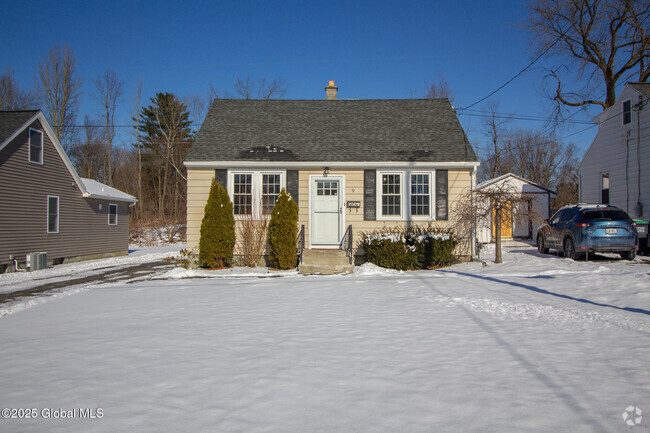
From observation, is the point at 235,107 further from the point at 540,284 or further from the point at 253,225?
the point at 540,284

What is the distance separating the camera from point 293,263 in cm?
1195

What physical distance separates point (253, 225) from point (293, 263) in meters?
1.69

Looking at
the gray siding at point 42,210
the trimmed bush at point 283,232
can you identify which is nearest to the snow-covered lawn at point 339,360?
the trimmed bush at point 283,232

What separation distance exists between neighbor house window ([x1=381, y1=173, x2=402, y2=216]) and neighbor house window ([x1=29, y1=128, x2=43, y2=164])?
510 inches

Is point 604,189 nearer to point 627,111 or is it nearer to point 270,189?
point 627,111

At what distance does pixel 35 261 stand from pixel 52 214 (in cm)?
249

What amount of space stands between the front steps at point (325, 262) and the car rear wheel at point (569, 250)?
682 cm

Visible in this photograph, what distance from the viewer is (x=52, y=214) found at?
16.4 metres

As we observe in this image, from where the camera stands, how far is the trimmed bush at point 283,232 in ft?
38.4

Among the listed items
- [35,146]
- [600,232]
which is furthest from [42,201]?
[600,232]

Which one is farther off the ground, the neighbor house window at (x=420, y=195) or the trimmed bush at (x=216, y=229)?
the neighbor house window at (x=420, y=195)

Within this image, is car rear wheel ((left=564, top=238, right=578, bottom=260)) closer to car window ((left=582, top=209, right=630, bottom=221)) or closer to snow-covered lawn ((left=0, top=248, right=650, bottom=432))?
car window ((left=582, top=209, right=630, bottom=221))

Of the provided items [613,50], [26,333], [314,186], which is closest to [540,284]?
[314,186]

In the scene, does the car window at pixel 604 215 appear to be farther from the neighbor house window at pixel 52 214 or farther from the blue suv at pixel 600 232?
the neighbor house window at pixel 52 214
